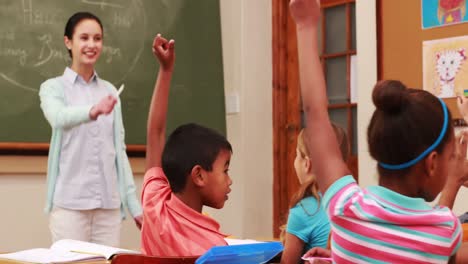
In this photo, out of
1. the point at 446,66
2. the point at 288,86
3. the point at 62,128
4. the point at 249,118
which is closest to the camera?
the point at 62,128

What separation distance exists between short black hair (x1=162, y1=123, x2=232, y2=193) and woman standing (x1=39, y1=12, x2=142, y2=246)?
5.04ft

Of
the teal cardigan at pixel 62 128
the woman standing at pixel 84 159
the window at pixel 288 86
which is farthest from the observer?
the window at pixel 288 86

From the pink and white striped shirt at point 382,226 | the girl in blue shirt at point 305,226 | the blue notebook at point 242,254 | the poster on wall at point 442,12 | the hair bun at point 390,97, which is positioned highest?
the poster on wall at point 442,12

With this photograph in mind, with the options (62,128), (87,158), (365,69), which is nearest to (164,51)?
(62,128)

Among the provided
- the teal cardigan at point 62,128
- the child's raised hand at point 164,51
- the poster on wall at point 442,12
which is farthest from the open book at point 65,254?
the poster on wall at point 442,12

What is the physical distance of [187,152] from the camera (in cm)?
198

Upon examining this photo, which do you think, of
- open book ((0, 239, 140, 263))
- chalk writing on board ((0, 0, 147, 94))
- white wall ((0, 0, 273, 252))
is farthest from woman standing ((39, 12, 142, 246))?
white wall ((0, 0, 273, 252))

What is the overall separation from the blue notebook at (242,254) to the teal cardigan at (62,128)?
1.88 meters

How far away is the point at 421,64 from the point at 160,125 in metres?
2.90

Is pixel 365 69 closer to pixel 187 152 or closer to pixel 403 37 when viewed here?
pixel 403 37

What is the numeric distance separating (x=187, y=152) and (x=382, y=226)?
86 centimetres

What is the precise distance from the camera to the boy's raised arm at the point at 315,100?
46.4 inches

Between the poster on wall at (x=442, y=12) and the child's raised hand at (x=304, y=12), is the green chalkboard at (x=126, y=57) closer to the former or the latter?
the poster on wall at (x=442, y=12)

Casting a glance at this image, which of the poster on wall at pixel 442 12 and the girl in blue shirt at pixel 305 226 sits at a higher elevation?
the poster on wall at pixel 442 12
